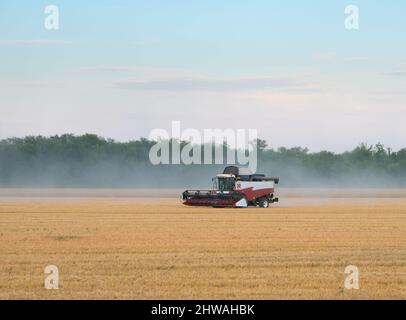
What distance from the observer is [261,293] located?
21.8 meters

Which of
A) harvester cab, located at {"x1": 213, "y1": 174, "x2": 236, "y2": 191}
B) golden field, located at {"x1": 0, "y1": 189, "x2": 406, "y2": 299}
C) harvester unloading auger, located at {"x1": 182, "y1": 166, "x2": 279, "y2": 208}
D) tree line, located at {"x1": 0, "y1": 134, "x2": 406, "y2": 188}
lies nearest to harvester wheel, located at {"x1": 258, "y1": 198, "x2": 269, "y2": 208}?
harvester unloading auger, located at {"x1": 182, "y1": 166, "x2": 279, "y2": 208}

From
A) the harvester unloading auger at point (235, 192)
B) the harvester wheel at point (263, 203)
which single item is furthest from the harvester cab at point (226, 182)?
the harvester wheel at point (263, 203)

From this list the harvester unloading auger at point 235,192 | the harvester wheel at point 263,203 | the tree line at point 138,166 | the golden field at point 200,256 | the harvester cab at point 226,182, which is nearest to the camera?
the golden field at point 200,256

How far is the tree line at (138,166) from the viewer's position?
124125 mm

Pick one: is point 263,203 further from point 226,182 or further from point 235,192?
point 226,182

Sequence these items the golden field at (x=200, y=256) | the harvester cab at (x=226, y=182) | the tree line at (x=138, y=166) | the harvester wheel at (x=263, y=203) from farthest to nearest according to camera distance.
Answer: the tree line at (x=138, y=166), the harvester wheel at (x=263, y=203), the harvester cab at (x=226, y=182), the golden field at (x=200, y=256)

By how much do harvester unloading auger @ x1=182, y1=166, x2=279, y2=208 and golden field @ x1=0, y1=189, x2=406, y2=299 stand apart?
42.4 ft

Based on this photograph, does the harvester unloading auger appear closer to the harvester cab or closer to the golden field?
the harvester cab

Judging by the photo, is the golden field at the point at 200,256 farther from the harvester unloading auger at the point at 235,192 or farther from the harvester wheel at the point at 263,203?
the harvester wheel at the point at 263,203

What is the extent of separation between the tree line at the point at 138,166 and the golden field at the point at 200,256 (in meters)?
76.0

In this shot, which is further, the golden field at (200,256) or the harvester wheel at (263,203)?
the harvester wheel at (263,203)

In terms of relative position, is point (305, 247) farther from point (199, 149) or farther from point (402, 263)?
point (199, 149)

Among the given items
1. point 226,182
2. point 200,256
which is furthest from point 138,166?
point 200,256
